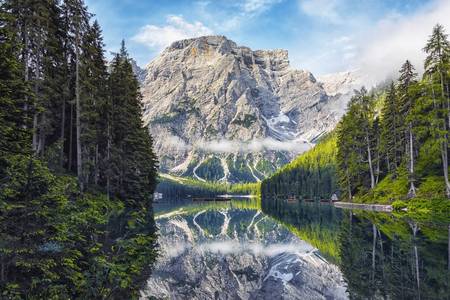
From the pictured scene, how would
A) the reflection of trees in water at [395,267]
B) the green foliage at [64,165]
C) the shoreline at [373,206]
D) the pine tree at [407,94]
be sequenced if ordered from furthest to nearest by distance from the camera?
the pine tree at [407,94]
the shoreline at [373,206]
the reflection of trees in water at [395,267]
the green foliage at [64,165]

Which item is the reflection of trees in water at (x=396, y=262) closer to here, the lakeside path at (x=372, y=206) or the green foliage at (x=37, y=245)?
the green foliage at (x=37, y=245)

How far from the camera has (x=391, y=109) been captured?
59.6 meters

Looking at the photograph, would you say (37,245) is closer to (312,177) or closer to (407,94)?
(407,94)

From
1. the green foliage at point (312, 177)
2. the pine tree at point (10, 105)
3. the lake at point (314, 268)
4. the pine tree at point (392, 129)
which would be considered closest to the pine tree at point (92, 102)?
the lake at point (314, 268)

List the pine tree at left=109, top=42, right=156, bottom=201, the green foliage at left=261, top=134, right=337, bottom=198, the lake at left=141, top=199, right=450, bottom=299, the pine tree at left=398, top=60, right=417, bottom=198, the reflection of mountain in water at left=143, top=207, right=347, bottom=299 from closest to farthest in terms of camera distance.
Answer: the lake at left=141, top=199, right=450, bottom=299 < the reflection of mountain in water at left=143, top=207, right=347, bottom=299 < the pine tree at left=109, top=42, right=156, bottom=201 < the pine tree at left=398, top=60, right=417, bottom=198 < the green foliage at left=261, top=134, right=337, bottom=198

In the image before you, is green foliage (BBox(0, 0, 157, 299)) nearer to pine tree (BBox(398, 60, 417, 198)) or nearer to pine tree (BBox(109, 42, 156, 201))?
pine tree (BBox(109, 42, 156, 201))

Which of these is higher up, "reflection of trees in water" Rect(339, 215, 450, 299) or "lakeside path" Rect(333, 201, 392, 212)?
"reflection of trees in water" Rect(339, 215, 450, 299)

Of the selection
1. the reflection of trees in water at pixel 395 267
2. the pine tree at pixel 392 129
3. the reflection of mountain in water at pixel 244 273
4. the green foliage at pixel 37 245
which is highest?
the pine tree at pixel 392 129

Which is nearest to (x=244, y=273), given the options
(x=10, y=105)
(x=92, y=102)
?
(x=10, y=105)

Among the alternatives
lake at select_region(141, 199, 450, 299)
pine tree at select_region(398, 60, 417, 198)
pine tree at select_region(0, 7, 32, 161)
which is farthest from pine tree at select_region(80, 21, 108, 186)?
pine tree at select_region(398, 60, 417, 198)

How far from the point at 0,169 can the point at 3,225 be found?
9.55 feet

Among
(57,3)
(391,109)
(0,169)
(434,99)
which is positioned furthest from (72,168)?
(391,109)

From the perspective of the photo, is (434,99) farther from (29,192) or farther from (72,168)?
(29,192)

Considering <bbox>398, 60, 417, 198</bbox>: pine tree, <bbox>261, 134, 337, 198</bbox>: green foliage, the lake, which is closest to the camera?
the lake
